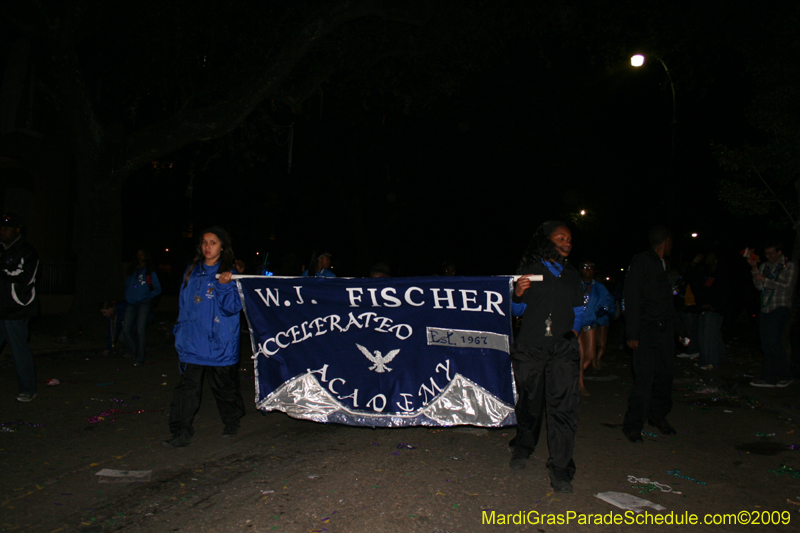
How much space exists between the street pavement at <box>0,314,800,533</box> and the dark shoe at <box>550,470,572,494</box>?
8 cm

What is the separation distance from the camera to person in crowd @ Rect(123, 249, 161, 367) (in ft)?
31.6

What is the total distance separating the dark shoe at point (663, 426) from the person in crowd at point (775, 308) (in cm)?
331

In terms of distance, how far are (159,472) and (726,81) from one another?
2167 cm

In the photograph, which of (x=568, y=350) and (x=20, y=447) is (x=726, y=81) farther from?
(x=20, y=447)

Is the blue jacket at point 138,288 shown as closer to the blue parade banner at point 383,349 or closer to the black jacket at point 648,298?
the blue parade banner at point 383,349

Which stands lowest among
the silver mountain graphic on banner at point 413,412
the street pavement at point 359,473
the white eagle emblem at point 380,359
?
the street pavement at point 359,473

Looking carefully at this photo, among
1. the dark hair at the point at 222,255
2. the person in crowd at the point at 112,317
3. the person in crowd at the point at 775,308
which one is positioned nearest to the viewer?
the dark hair at the point at 222,255

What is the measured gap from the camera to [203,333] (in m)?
5.25

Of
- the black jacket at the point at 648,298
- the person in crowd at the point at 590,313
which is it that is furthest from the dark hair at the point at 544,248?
the person in crowd at the point at 590,313

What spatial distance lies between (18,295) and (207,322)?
2792mm

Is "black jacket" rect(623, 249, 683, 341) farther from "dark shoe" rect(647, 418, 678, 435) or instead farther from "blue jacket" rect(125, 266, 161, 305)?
"blue jacket" rect(125, 266, 161, 305)

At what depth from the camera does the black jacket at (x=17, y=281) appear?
258 inches

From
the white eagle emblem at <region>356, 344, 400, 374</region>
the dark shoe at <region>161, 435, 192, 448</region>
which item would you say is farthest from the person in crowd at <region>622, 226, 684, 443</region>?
the dark shoe at <region>161, 435, 192, 448</region>

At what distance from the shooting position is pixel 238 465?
15.8 ft
